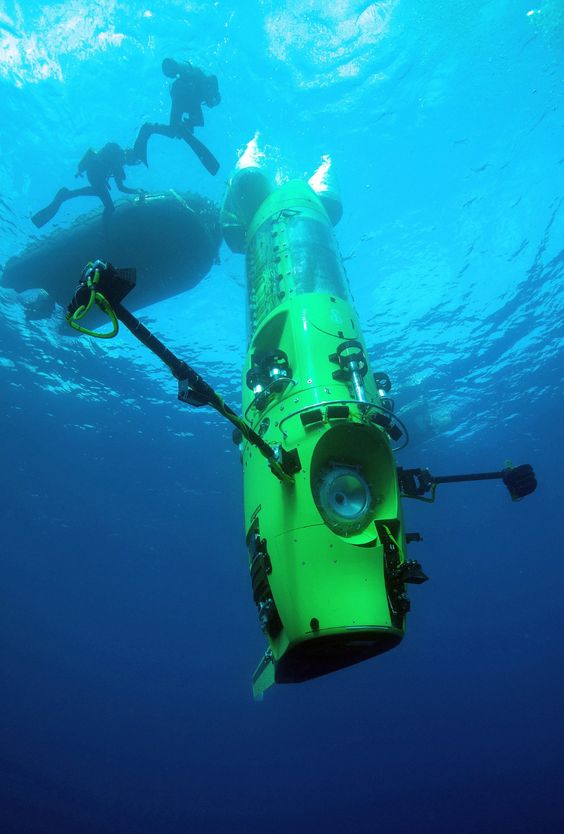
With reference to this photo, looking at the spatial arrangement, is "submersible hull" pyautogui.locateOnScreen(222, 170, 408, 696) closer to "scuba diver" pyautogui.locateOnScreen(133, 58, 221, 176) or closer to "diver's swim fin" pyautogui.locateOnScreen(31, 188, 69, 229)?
"scuba diver" pyautogui.locateOnScreen(133, 58, 221, 176)

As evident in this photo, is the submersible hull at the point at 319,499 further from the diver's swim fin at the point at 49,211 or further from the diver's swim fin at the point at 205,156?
the diver's swim fin at the point at 49,211

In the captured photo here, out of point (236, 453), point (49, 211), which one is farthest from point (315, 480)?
point (236, 453)

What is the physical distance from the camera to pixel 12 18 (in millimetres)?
9664

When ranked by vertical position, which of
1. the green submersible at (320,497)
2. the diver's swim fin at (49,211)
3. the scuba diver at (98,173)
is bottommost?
the green submersible at (320,497)

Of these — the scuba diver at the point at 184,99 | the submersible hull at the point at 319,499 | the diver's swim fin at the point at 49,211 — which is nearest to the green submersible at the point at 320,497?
the submersible hull at the point at 319,499

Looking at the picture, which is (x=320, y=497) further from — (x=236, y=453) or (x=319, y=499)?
(x=236, y=453)

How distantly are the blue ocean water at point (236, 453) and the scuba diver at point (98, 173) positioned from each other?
0.81 metres

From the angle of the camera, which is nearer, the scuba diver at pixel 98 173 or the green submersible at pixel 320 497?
the green submersible at pixel 320 497

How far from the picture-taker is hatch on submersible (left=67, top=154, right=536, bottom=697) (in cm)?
374

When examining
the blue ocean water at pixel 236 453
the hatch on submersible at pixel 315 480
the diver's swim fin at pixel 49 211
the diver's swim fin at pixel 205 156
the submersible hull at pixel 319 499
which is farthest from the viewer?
the blue ocean water at pixel 236 453

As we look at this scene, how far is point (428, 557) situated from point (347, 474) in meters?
35.6

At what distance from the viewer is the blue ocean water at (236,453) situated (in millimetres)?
11258

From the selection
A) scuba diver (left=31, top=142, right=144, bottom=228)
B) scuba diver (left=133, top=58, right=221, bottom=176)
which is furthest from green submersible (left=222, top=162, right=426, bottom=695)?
scuba diver (left=31, top=142, right=144, bottom=228)

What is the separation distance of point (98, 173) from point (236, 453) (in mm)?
15960
